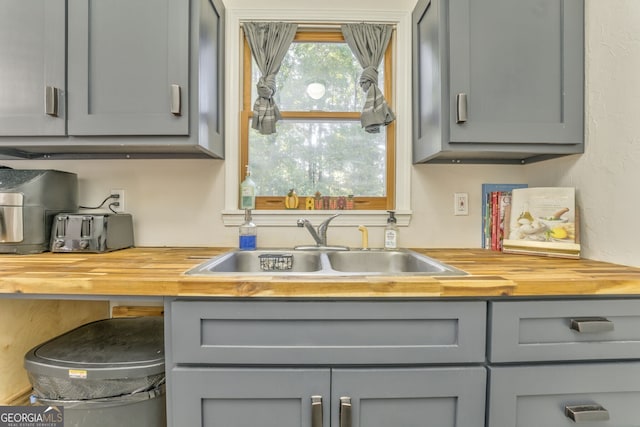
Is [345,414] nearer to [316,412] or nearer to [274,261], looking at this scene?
[316,412]

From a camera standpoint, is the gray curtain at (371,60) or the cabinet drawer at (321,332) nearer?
the cabinet drawer at (321,332)

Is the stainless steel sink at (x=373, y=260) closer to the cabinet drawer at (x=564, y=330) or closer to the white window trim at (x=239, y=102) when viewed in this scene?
the white window trim at (x=239, y=102)

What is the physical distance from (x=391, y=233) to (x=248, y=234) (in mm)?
728

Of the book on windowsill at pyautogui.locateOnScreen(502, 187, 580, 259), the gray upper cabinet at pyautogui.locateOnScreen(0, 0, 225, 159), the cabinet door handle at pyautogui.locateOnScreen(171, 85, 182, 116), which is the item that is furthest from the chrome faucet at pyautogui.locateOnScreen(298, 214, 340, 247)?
the book on windowsill at pyautogui.locateOnScreen(502, 187, 580, 259)

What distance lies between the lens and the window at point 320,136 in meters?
1.73

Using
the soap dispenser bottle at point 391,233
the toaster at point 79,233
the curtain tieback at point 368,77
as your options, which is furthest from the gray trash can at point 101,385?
the curtain tieback at point 368,77

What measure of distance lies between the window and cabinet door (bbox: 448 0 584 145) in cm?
48

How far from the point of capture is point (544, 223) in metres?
1.41

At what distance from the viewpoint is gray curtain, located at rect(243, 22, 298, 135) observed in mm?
1617

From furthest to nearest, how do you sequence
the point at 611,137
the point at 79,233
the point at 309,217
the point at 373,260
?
the point at 309,217, the point at 373,260, the point at 79,233, the point at 611,137

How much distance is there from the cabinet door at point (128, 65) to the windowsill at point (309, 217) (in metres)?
0.54

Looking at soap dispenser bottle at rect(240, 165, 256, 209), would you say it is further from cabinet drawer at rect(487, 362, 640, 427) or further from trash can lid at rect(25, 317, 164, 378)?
cabinet drawer at rect(487, 362, 640, 427)

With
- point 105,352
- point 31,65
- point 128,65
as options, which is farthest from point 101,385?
point 31,65

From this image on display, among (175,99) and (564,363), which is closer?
(564,363)
